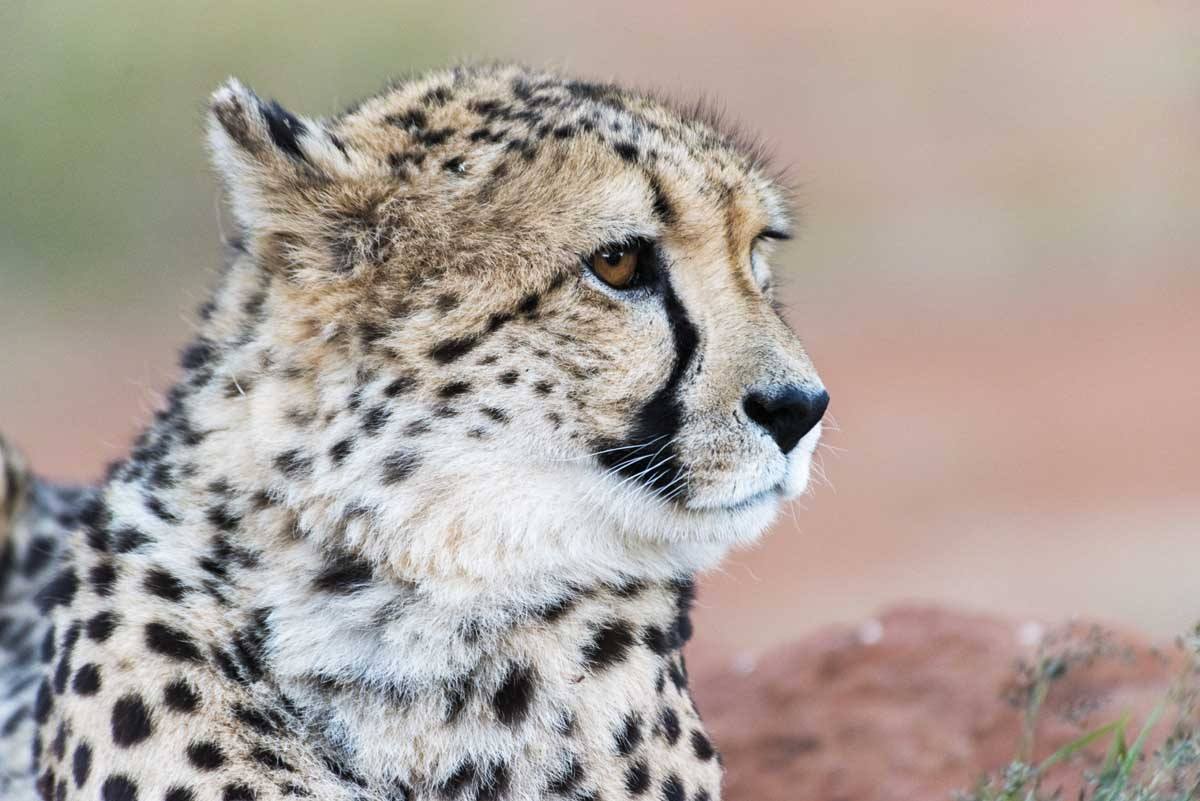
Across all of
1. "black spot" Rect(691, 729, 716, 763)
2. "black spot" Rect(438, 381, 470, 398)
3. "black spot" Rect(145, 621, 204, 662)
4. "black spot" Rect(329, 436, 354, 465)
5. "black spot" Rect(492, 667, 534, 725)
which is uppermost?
"black spot" Rect(438, 381, 470, 398)

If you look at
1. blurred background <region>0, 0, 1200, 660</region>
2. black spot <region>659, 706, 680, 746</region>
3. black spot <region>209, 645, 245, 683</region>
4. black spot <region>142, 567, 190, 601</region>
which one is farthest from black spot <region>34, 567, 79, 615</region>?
blurred background <region>0, 0, 1200, 660</region>

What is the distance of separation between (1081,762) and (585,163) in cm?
151

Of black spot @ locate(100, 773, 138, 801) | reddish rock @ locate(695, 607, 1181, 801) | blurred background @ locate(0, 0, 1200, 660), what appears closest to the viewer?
black spot @ locate(100, 773, 138, 801)

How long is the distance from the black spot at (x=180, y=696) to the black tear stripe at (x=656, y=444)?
56 centimetres

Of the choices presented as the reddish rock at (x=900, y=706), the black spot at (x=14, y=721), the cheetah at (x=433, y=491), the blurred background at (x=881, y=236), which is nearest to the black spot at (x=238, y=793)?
the cheetah at (x=433, y=491)

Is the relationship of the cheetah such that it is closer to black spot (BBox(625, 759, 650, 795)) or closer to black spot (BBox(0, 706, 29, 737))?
black spot (BBox(625, 759, 650, 795))

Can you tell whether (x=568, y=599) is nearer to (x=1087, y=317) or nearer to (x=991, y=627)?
(x=991, y=627)

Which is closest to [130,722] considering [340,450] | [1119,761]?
[340,450]

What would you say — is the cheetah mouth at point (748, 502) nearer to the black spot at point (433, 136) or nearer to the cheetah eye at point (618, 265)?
the cheetah eye at point (618, 265)

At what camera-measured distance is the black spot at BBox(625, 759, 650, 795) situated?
6.46ft

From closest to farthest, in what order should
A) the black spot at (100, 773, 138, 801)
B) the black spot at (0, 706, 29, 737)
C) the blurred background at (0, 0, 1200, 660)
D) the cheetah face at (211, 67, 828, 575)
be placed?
the black spot at (100, 773, 138, 801)
the cheetah face at (211, 67, 828, 575)
the black spot at (0, 706, 29, 737)
the blurred background at (0, 0, 1200, 660)

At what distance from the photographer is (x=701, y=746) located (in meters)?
2.13

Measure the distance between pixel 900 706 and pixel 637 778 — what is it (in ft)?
4.35

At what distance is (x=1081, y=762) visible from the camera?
2902mm
